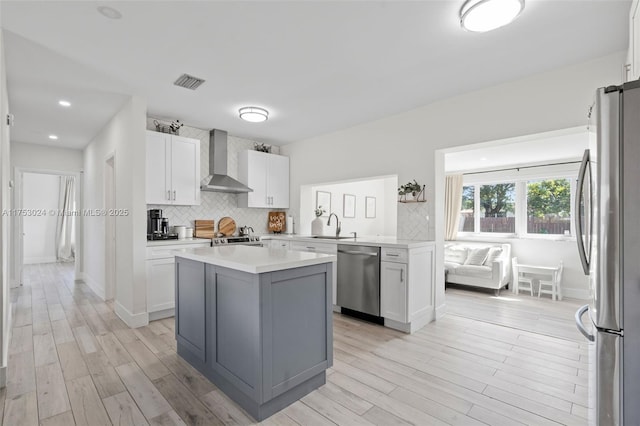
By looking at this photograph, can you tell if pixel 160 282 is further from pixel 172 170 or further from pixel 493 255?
pixel 493 255

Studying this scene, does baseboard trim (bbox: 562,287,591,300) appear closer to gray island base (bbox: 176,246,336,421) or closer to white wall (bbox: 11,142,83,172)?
gray island base (bbox: 176,246,336,421)

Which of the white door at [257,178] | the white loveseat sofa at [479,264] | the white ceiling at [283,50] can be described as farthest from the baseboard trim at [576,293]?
the white door at [257,178]

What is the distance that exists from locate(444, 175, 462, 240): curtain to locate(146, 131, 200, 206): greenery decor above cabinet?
15.9ft

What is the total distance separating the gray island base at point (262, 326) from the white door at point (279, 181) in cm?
300

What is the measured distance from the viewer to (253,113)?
3.82 m

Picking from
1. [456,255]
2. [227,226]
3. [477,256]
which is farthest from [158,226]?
[477,256]

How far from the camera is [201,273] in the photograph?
2.33 meters

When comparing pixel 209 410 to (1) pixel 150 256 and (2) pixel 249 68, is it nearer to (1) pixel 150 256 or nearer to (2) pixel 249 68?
(1) pixel 150 256

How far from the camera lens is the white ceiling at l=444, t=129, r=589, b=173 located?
14.4 ft

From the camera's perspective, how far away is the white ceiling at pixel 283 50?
2.04 metres

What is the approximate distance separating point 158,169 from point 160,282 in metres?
1.41

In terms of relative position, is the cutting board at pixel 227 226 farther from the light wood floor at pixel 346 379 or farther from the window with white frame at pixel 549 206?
the window with white frame at pixel 549 206

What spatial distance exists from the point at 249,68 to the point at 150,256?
236cm

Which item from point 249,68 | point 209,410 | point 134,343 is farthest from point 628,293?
point 134,343
